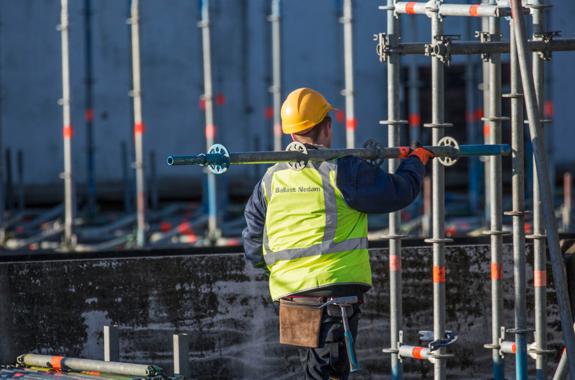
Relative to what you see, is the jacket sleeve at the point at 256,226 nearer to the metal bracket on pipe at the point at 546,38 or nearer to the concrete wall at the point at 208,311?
the metal bracket on pipe at the point at 546,38

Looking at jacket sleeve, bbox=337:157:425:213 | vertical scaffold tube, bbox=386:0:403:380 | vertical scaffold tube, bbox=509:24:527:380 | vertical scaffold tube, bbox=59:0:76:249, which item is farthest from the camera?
vertical scaffold tube, bbox=59:0:76:249


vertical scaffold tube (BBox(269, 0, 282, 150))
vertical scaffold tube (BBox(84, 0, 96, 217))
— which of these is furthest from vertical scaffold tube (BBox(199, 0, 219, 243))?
vertical scaffold tube (BBox(84, 0, 96, 217))

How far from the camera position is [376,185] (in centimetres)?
681

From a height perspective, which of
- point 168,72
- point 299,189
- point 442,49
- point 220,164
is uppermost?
point 168,72

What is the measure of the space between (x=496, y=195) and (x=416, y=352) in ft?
3.21

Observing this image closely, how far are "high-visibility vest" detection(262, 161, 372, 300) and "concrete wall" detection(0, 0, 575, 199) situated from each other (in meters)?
10.2

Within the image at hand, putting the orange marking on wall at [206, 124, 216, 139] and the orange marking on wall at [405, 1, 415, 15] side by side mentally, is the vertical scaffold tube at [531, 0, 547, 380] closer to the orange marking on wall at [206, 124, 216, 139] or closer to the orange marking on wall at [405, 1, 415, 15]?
the orange marking on wall at [405, 1, 415, 15]

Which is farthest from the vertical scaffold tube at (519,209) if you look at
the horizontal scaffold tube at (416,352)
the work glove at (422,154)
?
the work glove at (422,154)

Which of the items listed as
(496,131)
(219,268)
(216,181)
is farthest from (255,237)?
(216,181)

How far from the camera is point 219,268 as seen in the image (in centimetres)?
936

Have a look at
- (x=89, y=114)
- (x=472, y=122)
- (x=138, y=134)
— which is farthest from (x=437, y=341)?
(x=472, y=122)

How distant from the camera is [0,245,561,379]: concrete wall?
9.17 meters

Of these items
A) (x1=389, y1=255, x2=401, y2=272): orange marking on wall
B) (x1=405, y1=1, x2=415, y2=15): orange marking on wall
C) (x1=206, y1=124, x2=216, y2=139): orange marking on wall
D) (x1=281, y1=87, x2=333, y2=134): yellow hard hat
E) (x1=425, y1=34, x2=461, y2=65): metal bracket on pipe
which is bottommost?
(x1=389, y1=255, x2=401, y2=272): orange marking on wall

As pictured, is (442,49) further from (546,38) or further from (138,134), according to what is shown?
(138,134)
